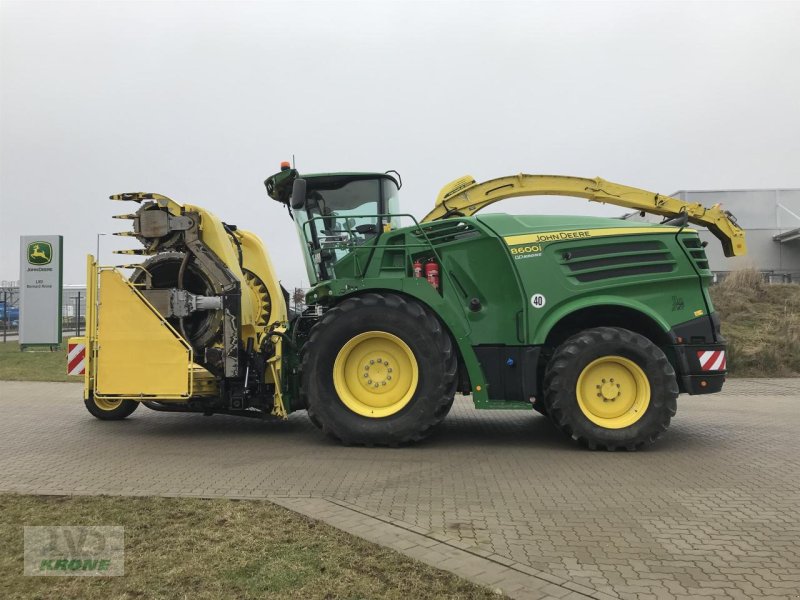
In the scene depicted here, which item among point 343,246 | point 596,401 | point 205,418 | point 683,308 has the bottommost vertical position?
point 205,418

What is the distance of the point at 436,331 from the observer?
241 inches

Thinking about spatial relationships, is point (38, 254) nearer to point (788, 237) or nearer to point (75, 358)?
point (75, 358)

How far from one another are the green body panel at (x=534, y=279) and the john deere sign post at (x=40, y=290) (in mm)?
14274

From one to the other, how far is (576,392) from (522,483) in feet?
4.67

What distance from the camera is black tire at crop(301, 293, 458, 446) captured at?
6062 millimetres

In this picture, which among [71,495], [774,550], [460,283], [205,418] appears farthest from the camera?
[205,418]

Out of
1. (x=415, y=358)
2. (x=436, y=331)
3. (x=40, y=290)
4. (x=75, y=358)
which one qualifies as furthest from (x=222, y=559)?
(x=40, y=290)

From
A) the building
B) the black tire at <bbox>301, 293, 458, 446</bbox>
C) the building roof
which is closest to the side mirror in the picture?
the black tire at <bbox>301, 293, 458, 446</bbox>

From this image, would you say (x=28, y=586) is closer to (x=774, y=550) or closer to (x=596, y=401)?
(x=774, y=550)

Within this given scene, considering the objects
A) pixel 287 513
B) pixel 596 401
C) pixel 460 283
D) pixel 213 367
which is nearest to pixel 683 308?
pixel 596 401

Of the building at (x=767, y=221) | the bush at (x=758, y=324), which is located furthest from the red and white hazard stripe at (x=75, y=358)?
the building at (x=767, y=221)

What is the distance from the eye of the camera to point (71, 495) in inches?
177

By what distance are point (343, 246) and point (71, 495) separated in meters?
3.68

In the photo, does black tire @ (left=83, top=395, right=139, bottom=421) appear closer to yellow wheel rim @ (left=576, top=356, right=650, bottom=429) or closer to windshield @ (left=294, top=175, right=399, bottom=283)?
windshield @ (left=294, top=175, right=399, bottom=283)
